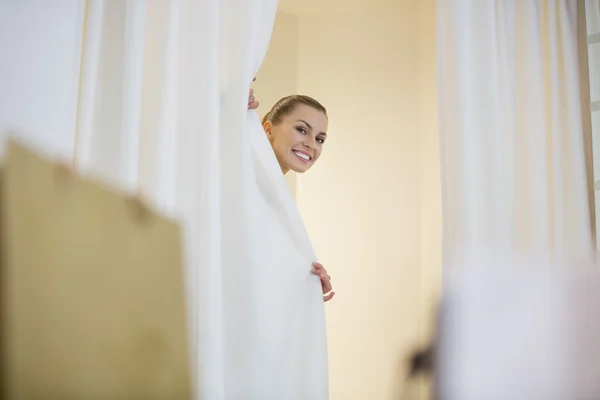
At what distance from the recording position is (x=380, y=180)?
2.35m

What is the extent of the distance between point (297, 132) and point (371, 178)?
0.62m

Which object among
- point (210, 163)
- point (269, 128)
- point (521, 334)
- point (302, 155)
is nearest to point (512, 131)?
point (521, 334)

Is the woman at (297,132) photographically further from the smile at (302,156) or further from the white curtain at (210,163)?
the white curtain at (210,163)

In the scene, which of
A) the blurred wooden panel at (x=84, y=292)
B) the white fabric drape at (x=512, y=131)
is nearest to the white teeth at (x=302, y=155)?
the white fabric drape at (x=512, y=131)

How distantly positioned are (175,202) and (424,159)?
4.73ft

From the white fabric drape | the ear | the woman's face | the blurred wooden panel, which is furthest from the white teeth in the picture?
the blurred wooden panel

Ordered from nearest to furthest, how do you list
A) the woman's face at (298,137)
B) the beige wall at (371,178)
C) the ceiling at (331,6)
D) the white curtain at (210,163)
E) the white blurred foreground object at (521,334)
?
the white curtain at (210,163)
the white blurred foreground object at (521,334)
the woman's face at (298,137)
the beige wall at (371,178)
the ceiling at (331,6)

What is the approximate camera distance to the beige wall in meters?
2.23

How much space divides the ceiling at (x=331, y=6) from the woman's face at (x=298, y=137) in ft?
2.54

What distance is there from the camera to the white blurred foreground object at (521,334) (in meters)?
1.45

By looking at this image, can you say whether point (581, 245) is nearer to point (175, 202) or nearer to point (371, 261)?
point (371, 261)

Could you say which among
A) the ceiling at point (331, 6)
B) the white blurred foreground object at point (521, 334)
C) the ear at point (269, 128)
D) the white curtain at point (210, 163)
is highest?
the ceiling at point (331, 6)

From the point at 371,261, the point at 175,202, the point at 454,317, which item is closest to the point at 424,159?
the point at 371,261

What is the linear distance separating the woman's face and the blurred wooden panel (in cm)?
83
